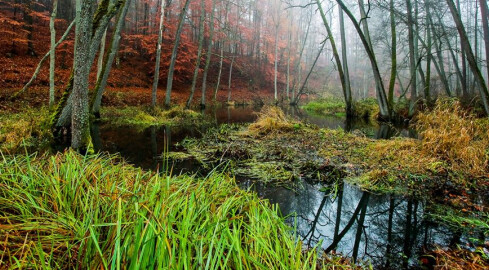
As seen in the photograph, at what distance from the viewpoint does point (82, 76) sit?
3951 mm

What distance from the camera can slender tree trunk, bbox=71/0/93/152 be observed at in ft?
12.4

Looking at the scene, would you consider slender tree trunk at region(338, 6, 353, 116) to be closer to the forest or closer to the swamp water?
the forest

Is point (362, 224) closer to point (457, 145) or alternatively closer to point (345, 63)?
point (457, 145)

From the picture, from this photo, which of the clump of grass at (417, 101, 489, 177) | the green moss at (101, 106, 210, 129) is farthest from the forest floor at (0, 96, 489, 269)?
the green moss at (101, 106, 210, 129)

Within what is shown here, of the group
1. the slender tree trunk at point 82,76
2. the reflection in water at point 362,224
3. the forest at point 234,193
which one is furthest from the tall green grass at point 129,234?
the slender tree trunk at point 82,76

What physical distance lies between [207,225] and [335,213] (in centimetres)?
185

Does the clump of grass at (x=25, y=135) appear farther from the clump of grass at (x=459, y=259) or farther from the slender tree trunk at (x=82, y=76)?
the clump of grass at (x=459, y=259)

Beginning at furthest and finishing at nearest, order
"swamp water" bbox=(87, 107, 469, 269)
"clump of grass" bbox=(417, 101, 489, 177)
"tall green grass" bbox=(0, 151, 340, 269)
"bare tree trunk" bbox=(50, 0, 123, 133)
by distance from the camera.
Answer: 1. "bare tree trunk" bbox=(50, 0, 123, 133)
2. "clump of grass" bbox=(417, 101, 489, 177)
3. "swamp water" bbox=(87, 107, 469, 269)
4. "tall green grass" bbox=(0, 151, 340, 269)

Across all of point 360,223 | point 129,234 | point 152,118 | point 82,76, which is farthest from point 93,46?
point 152,118

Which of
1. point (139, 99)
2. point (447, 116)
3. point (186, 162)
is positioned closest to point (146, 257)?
point (186, 162)

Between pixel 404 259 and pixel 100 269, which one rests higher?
pixel 100 269

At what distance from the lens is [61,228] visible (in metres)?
1.28

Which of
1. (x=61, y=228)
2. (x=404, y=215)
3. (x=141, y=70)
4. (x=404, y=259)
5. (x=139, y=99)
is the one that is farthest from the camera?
(x=141, y=70)

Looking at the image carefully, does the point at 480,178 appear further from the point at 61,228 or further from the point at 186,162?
the point at 61,228
